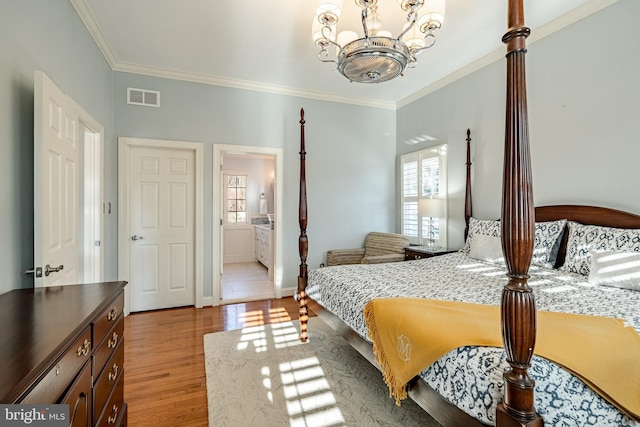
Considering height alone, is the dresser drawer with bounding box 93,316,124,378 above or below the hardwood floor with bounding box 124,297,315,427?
above

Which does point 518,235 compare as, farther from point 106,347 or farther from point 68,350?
point 106,347

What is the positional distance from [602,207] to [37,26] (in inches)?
167

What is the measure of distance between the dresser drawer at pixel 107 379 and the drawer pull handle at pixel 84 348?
20 centimetres

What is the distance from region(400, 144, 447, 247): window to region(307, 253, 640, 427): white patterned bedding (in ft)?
3.14

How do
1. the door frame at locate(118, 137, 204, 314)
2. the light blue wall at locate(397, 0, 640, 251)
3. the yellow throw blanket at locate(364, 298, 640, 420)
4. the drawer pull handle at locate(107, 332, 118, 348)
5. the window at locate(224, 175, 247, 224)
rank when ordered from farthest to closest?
the window at locate(224, 175, 247, 224) → the door frame at locate(118, 137, 204, 314) → the light blue wall at locate(397, 0, 640, 251) → the drawer pull handle at locate(107, 332, 118, 348) → the yellow throw blanket at locate(364, 298, 640, 420)

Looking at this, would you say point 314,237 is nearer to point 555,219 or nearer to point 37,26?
point 555,219

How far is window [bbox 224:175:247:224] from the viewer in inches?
296

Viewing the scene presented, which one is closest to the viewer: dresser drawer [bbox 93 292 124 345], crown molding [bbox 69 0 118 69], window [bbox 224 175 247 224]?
dresser drawer [bbox 93 292 124 345]

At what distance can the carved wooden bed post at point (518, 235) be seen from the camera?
911 millimetres

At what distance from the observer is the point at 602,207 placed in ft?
8.24

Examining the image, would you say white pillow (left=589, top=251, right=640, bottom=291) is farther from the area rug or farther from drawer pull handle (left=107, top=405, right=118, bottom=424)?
drawer pull handle (left=107, top=405, right=118, bottom=424)

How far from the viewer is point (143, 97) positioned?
3709 mm

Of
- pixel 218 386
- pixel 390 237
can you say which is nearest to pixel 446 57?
pixel 390 237

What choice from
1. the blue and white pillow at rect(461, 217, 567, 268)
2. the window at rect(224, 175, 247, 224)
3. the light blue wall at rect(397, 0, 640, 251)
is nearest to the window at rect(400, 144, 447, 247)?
the light blue wall at rect(397, 0, 640, 251)
